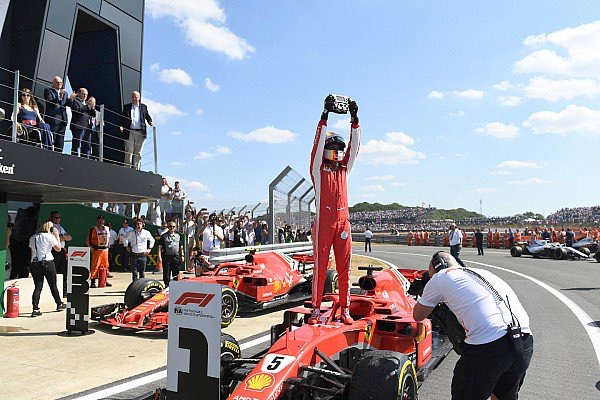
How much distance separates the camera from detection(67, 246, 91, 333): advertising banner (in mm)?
7508

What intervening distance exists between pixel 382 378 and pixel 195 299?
1404 millimetres

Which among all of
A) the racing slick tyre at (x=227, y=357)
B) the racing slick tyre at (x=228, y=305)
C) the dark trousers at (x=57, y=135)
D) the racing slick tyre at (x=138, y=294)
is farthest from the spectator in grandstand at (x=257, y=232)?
the racing slick tyre at (x=227, y=357)

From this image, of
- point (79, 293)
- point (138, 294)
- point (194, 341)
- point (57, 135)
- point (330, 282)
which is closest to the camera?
point (194, 341)

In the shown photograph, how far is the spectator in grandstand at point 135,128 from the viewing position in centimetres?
1226

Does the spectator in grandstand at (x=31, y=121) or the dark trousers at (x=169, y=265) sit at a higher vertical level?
the spectator in grandstand at (x=31, y=121)

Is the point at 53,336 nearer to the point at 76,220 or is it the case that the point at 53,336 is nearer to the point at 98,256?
the point at 98,256

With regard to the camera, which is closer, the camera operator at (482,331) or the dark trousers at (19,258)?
the camera operator at (482,331)

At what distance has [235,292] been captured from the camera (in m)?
8.48

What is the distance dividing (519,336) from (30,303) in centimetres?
962

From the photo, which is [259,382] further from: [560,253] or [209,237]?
[560,253]

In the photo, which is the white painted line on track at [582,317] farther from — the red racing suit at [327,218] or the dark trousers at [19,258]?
the dark trousers at [19,258]

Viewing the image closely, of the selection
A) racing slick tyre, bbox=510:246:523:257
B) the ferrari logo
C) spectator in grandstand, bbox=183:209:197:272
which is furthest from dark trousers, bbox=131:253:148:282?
racing slick tyre, bbox=510:246:523:257

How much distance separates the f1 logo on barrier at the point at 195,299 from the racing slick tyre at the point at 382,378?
118cm

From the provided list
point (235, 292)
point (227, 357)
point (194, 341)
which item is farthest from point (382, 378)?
point (235, 292)
